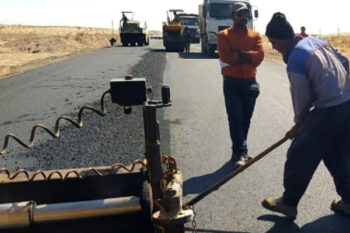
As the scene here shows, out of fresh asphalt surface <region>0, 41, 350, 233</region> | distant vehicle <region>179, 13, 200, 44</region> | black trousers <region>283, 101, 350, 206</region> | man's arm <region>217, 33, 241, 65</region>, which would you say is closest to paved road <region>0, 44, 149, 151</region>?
fresh asphalt surface <region>0, 41, 350, 233</region>

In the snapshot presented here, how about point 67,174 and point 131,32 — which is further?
point 131,32

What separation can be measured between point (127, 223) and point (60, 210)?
438mm

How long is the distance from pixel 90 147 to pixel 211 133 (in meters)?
2.01

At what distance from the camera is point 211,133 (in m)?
7.84

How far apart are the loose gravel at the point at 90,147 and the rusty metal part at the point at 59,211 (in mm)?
2881

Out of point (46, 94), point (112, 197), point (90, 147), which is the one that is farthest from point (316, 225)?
point (46, 94)

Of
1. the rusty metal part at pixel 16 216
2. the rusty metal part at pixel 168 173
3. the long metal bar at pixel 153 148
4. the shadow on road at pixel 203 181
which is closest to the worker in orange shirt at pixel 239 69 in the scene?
the shadow on road at pixel 203 181

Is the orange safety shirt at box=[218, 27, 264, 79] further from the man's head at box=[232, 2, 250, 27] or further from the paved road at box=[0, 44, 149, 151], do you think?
the paved road at box=[0, 44, 149, 151]

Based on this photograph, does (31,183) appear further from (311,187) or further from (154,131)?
(311,187)

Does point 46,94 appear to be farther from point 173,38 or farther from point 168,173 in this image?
point 173,38

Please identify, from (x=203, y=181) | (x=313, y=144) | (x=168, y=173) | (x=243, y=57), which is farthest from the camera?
(x=243, y=57)

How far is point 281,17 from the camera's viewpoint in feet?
14.1

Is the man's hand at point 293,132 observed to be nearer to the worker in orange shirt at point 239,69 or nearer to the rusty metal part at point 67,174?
the rusty metal part at point 67,174

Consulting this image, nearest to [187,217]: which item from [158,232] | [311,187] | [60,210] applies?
[158,232]
